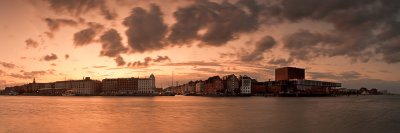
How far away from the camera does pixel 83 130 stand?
1703 inches

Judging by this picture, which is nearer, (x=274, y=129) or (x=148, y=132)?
(x=148, y=132)

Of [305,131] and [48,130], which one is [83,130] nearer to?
[48,130]

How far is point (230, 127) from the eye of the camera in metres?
45.8

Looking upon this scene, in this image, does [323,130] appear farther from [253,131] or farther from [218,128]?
[218,128]

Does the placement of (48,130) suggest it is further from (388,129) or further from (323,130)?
(388,129)

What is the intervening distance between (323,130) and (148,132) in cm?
1986

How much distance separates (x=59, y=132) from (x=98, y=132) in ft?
13.4

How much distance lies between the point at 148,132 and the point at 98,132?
5.55 m

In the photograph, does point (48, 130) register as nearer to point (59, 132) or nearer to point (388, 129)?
point (59, 132)

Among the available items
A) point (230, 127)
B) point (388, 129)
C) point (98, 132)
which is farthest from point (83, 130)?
point (388, 129)

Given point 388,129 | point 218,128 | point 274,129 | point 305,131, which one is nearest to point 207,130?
point 218,128

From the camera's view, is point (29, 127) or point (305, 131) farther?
point (29, 127)

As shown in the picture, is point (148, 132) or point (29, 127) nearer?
point (148, 132)

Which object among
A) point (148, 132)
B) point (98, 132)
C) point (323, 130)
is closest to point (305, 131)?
point (323, 130)
